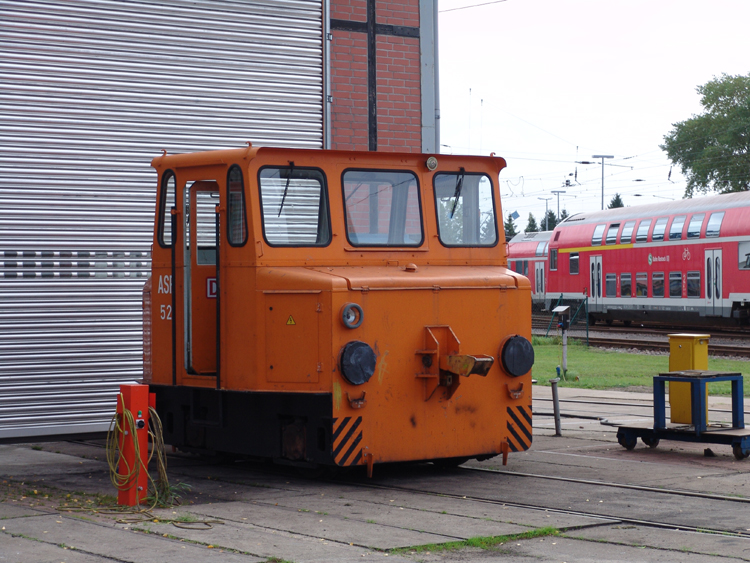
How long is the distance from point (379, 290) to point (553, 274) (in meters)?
34.5

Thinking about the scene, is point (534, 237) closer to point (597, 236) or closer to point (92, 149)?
point (597, 236)

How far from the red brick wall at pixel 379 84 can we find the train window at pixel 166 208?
4461 mm

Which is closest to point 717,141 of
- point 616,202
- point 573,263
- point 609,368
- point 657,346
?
point 616,202

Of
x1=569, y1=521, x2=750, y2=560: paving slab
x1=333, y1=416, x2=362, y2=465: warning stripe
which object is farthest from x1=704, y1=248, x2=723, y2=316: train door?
x1=569, y1=521, x2=750, y2=560: paving slab

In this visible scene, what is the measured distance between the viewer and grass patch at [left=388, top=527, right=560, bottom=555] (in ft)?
20.8

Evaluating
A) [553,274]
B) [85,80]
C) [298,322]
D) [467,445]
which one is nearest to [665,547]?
[467,445]

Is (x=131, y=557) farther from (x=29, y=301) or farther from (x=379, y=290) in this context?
(x=29, y=301)

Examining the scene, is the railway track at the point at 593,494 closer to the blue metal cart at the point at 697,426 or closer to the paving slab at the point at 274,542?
the paving slab at the point at 274,542

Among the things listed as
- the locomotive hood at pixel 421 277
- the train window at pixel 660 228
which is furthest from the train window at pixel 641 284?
the locomotive hood at pixel 421 277

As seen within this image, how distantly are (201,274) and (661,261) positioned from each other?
26.7 metres

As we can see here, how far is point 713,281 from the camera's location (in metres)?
31.4

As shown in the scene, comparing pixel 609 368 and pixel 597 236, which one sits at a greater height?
pixel 597 236

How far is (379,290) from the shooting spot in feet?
28.1

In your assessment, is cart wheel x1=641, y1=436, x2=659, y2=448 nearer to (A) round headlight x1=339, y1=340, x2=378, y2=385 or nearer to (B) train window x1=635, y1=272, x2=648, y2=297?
(A) round headlight x1=339, y1=340, x2=378, y2=385
